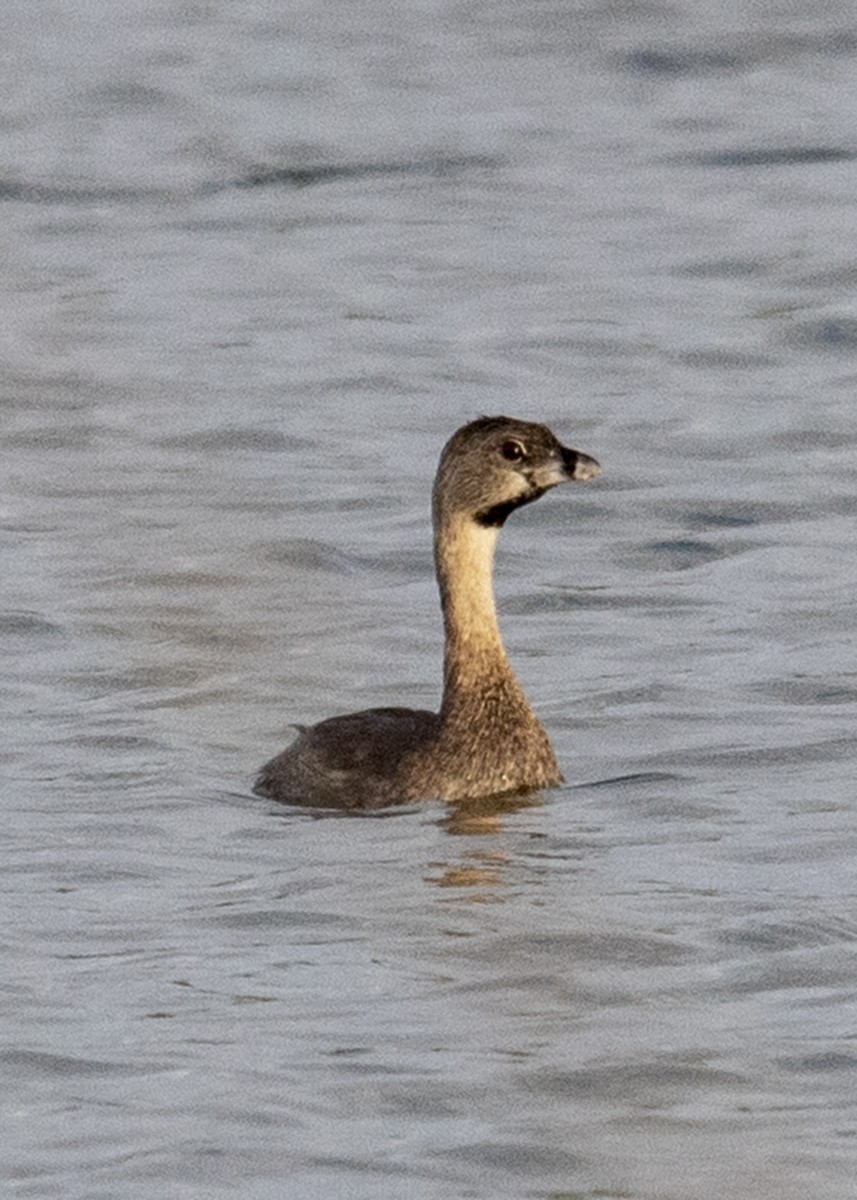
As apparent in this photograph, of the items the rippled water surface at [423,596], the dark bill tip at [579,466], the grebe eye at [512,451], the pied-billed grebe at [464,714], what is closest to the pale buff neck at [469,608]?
the pied-billed grebe at [464,714]

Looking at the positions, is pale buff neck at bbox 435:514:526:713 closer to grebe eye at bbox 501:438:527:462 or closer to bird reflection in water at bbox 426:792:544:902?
grebe eye at bbox 501:438:527:462

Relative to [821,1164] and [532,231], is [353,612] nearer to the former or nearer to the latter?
[821,1164]

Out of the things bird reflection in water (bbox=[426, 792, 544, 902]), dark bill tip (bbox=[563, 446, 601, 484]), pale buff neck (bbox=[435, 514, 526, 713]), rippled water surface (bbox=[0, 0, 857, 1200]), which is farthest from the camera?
pale buff neck (bbox=[435, 514, 526, 713])

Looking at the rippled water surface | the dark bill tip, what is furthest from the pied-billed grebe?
the rippled water surface

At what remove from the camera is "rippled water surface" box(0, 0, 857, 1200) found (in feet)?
30.0

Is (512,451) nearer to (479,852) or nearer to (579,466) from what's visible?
(579,466)

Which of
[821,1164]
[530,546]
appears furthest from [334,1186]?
[530,546]

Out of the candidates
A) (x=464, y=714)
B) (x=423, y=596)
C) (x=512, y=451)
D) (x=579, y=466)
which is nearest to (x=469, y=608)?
(x=464, y=714)

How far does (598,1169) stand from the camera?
8477 millimetres

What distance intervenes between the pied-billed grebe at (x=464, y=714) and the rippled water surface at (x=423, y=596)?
175 mm

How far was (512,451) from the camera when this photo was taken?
13.1 metres

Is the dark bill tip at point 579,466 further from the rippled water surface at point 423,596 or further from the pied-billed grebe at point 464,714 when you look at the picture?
the rippled water surface at point 423,596

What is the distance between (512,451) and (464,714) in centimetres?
102

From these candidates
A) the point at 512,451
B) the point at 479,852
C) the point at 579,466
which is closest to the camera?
the point at 479,852
